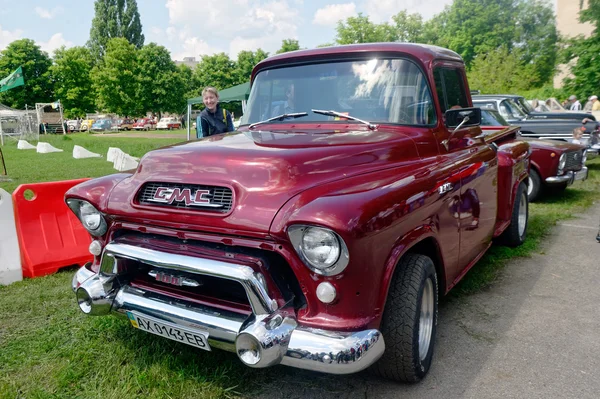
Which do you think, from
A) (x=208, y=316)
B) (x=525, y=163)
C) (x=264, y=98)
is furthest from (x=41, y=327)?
(x=525, y=163)

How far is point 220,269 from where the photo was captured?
7.29 ft

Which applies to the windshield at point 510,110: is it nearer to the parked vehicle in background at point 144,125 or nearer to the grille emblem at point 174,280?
the grille emblem at point 174,280

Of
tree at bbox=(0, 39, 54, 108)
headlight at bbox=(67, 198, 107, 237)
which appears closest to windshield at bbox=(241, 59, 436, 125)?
headlight at bbox=(67, 198, 107, 237)

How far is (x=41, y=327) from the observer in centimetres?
345

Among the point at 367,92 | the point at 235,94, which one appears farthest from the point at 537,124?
the point at 235,94

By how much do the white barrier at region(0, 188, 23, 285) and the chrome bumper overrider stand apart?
2568 mm

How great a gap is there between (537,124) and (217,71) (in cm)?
5256

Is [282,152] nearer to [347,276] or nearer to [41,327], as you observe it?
[347,276]

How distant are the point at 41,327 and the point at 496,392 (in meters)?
3.06

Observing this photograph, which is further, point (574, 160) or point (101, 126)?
point (101, 126)

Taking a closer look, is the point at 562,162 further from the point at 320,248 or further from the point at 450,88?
the point at 320,248

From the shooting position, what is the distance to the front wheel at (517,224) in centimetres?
509

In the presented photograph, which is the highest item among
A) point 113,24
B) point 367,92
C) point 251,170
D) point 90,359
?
point 113,24

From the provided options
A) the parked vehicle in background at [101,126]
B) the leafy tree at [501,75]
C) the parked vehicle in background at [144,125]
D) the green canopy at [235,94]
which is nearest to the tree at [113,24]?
the parked vehicle in background at [144,125]
